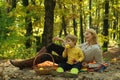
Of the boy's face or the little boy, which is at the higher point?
the boy's face

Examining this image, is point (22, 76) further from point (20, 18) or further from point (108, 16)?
point (108, 16)

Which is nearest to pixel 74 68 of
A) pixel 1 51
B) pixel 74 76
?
pixel 74 76

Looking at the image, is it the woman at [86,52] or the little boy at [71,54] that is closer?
the little boy at [71,54]

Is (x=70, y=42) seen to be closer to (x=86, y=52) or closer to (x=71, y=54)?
(x=71, y=54)

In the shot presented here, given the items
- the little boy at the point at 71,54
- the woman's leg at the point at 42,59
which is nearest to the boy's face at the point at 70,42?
the little boy at the point at 71,54

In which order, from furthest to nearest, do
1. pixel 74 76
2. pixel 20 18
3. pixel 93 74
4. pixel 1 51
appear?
pixel 20 18, pixel 1 51, pixel 93 74, pixel 74 76

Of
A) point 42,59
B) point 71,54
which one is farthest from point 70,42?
point 42,59

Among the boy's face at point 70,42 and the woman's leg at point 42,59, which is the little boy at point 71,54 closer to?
the boy's face at point 70,42

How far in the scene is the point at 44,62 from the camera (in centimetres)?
803

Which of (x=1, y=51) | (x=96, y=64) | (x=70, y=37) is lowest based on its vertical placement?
(x=1, y=51)

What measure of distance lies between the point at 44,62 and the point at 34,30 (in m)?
11.8

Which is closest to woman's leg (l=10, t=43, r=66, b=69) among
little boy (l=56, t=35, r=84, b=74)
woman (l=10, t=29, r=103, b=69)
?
woman (l=10, t=29, r=103, b=69)

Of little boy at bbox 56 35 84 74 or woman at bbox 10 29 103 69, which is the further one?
woman at bbox 10 29 103 69

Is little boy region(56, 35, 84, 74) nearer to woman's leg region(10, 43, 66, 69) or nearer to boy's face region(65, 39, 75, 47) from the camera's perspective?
boy's face region(65, 39, 75, 47)
